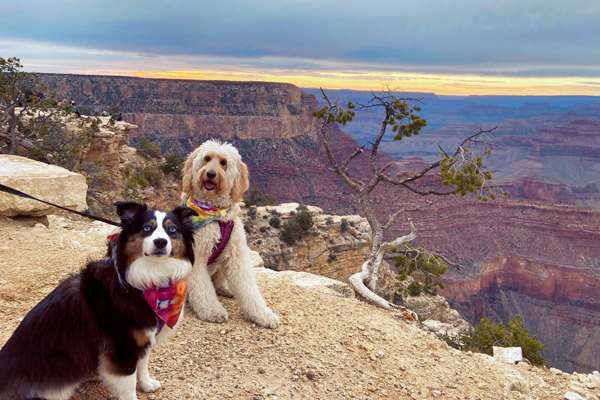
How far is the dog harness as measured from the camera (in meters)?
5.75

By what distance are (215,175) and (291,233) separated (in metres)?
24.8

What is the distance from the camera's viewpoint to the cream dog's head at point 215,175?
5684mm

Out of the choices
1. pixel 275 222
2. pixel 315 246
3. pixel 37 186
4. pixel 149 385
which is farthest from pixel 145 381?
pixel 275 222

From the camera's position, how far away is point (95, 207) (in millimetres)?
21875

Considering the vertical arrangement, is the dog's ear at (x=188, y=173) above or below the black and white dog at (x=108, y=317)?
above

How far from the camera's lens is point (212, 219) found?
5777 mm

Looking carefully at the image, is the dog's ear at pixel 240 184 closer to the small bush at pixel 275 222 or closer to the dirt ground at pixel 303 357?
the dirt ground at pixel 303 357

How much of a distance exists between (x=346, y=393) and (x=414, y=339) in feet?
6.41

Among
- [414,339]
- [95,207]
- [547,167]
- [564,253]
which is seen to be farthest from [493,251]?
[547,167]

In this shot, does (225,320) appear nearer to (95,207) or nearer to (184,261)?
(184,261)

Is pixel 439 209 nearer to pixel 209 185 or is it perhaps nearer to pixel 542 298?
pixel 542 298

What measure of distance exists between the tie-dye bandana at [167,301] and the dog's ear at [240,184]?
2.08 meters

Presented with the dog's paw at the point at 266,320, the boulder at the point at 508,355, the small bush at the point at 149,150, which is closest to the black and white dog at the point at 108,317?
the dog's paw at the point at 266,320

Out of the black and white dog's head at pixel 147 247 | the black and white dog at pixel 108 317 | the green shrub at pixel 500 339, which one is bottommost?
the green shrub at pixel 500 339
